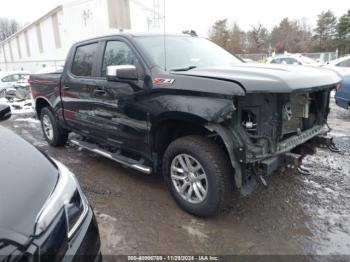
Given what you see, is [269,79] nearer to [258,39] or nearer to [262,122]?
[262,122]

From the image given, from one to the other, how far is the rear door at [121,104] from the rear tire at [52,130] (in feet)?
5.56

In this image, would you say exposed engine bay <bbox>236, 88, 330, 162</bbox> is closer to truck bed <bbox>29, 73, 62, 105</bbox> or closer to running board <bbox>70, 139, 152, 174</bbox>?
running board <bbox>70, 139, 152, 174</bbox>

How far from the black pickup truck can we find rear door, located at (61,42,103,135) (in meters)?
0.02

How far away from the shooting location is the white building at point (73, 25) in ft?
88.9

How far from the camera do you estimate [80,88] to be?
4410 mm

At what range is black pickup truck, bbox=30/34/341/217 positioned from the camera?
2.71 metres

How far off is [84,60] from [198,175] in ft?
8.49

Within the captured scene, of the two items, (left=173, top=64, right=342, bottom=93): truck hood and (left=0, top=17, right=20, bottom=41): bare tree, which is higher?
(left=0, top=17, right=20, bottom=41): bare tree

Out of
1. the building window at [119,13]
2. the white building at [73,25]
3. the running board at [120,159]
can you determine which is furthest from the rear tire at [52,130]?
the building window at [119,13]

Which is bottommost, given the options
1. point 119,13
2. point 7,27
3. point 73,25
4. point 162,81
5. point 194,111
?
point 194,111

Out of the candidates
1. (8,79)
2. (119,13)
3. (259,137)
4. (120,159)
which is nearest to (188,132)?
(259,137)

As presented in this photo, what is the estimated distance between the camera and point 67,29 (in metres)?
30.4

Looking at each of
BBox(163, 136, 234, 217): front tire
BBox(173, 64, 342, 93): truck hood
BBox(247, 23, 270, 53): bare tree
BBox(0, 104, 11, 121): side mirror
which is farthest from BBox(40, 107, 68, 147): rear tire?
BBox(247, 23, 270, 53): bare tree

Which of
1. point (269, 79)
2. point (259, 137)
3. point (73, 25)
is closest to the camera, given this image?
point (269, 79)
